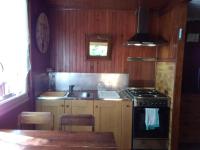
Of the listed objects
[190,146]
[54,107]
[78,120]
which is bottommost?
[190,146]

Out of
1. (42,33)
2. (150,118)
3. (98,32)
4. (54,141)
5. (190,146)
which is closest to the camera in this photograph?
(54,141)

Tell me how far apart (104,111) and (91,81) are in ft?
2.58

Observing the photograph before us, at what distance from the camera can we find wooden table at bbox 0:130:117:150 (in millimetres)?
1442

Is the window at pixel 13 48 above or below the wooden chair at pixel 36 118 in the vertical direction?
above

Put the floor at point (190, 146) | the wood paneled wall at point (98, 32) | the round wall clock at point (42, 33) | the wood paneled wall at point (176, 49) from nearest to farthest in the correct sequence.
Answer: the wood paneled wall at point (176, 49)
the round wall clock at point (42, 33)
the floor at point (190, 146)
the wood paneled wall at point (98, 32)

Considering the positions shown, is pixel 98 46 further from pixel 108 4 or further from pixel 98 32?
pixel 108 4

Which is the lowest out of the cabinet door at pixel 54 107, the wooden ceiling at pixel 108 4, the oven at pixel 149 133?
the oven at pixel 149 133

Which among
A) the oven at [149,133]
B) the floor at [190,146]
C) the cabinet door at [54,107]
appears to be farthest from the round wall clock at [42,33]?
the floor at [190,146]

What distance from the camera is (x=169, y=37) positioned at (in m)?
2.96

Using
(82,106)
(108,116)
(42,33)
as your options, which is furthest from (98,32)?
(108,116)

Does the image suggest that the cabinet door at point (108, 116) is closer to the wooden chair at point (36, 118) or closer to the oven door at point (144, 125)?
the oven door at point (144, 125)

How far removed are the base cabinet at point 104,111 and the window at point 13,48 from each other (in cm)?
58

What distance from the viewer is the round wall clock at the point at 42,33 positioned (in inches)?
111

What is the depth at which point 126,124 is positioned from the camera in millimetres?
2943
